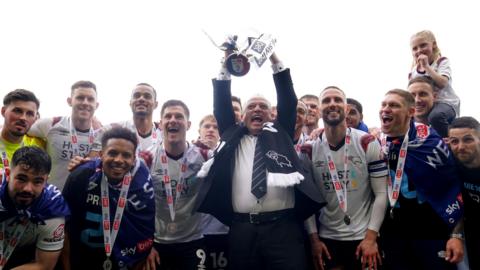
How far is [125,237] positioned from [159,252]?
0.71 meters

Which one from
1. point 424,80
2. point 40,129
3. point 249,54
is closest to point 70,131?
point 40,129

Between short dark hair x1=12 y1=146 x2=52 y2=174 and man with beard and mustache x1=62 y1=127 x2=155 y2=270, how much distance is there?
1.22ft

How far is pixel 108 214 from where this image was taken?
4020 millimetres

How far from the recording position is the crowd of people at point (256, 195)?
386cm

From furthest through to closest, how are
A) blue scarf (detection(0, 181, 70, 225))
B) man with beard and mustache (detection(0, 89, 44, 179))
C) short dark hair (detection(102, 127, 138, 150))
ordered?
man with beard and mustache (detection(0, 89, 44, 179)), short dark hair (detection(102, 127, 138, 150)), blue scarf (detection(0, 181, 70, 225))

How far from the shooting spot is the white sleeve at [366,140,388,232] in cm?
421

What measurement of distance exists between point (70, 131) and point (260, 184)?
2695mm

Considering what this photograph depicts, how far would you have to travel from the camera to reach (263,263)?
388 centimetres

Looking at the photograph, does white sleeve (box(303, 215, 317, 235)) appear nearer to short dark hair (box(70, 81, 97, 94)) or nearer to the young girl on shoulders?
the young girl on shoulders

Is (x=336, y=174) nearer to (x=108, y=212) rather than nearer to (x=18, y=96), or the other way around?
(x=108, y=212)

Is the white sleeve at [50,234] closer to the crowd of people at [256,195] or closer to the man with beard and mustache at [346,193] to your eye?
the crowd of people at [256,195]

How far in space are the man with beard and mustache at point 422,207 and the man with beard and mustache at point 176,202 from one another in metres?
2.08

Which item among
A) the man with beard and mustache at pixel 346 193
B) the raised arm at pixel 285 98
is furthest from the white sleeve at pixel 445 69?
the raised arm at pixel 285 98

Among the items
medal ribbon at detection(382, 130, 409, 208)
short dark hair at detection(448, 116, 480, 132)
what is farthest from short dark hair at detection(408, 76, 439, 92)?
medal ribbon at detection(382, 130, 409, 208)
